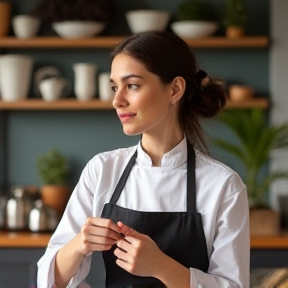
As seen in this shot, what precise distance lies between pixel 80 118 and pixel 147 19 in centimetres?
72

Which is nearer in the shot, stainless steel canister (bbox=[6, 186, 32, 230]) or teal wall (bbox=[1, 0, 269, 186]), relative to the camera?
stainless steel canister (bbox=[6, 186, 32, 230])

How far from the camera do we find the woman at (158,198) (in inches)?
69.9

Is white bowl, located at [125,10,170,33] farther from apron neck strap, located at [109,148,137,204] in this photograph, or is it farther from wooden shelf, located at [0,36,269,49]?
apron neck strap, located at [109,148,137,204]

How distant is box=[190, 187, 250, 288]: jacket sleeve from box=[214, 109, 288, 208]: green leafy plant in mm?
2352

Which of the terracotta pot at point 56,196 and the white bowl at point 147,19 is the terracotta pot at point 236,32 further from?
the terracotta pot at point 56,196

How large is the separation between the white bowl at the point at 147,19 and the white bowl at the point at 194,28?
91 mm

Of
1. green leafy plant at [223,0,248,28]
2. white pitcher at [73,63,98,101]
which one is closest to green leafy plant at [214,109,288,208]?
green leafy plant at [223,0,248,28]

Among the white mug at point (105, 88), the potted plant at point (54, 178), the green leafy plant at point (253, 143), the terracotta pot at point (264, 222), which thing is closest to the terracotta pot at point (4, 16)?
the white mug at point (105, 88)

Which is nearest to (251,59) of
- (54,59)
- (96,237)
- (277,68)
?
(277,68)

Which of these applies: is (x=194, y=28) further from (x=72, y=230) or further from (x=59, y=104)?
(x=72, y=230)

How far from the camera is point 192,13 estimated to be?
14.4ft

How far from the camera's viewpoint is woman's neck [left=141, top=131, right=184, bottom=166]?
6.51 ft

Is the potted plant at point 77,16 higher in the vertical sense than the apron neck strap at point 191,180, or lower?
higher

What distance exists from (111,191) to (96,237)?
251 mm
